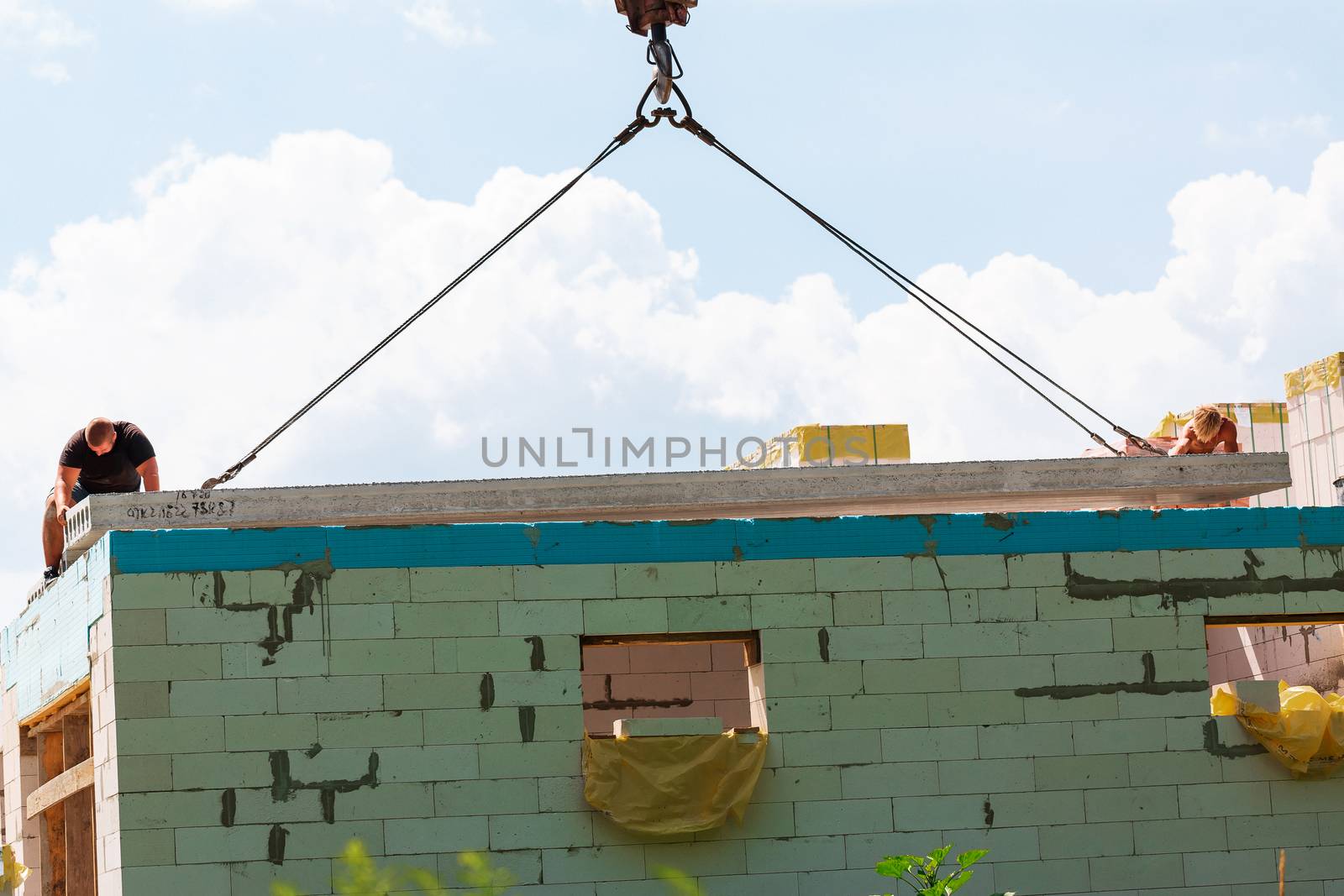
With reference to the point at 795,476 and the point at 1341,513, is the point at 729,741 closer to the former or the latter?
the point at 795,476

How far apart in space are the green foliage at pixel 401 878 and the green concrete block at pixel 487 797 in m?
0.28

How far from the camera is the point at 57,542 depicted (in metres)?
12.3

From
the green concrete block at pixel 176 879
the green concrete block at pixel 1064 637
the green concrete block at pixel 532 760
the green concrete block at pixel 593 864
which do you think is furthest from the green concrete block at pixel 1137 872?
the green concrete block at pixel 176 879

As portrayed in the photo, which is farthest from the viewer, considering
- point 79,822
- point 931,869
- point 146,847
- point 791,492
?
point 791,492

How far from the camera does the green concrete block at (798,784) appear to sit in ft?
35.3

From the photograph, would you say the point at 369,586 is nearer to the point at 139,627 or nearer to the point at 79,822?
the point at 139,627

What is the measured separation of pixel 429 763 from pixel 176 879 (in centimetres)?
162

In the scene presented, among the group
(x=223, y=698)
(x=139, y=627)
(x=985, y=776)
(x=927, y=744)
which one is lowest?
(x=985, y=776)

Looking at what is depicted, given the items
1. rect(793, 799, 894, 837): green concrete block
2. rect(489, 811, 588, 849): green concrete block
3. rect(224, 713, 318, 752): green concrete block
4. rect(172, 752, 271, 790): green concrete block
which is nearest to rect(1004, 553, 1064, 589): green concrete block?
rect(793, 799, 894, 837): green concrete block

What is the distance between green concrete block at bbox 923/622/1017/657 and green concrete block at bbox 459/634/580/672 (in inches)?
91.1

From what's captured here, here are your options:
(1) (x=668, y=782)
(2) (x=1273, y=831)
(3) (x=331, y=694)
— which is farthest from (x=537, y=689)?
(2) (x=1273, y=831)

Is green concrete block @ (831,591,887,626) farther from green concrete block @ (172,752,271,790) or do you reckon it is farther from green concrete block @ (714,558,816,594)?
green concrete block @ (172,752,271,790)

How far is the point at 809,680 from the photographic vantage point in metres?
10.9

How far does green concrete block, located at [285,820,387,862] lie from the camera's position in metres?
10.3
